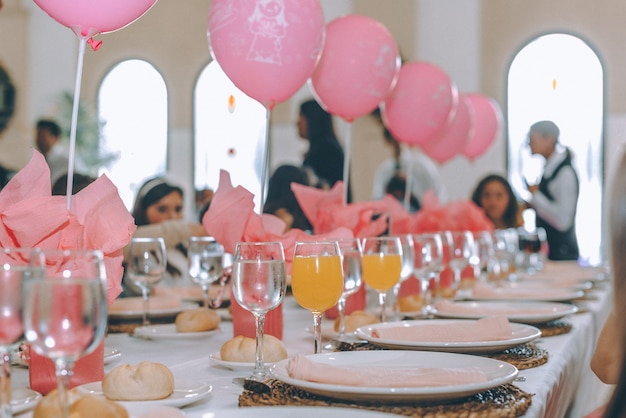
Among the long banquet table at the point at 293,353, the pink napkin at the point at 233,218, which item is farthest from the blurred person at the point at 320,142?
the pink napkin at the point at 233,218

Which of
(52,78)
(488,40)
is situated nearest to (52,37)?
(52,78)

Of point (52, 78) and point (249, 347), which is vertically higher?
point (52, 78)

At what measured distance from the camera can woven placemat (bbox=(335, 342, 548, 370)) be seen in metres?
1.29

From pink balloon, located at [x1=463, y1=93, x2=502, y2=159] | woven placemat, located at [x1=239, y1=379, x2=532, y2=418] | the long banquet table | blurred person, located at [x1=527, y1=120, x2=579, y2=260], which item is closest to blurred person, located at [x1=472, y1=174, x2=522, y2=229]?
pink balloon, located at [x1=463, y1=93, x2=502, y2=159]

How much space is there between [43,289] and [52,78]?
723 cm

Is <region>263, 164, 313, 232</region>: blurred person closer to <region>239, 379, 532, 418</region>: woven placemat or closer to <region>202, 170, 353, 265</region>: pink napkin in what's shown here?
<region>202, 170, 353, 265</region>: pink napkin

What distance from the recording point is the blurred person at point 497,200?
5164 millimetres

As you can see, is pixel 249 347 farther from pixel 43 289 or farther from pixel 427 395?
pixel 43 289

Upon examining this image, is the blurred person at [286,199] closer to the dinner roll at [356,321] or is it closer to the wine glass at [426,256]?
the wine glass at [426,256]

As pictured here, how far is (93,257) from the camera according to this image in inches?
30.4

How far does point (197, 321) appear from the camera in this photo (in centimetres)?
166

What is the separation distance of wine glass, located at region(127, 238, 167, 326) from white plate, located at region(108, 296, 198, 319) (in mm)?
214

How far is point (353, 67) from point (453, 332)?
1.26 meters

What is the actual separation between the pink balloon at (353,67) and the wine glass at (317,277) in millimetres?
1227
